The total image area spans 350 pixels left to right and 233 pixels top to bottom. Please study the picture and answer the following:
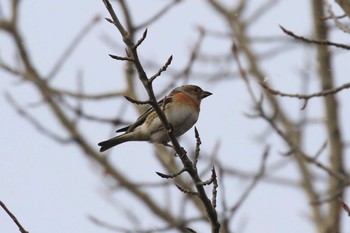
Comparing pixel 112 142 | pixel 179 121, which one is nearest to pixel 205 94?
pixel 179 121

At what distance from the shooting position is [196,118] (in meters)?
6.45

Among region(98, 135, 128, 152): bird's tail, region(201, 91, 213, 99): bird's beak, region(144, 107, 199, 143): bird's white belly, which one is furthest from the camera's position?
region(201, 91, 213, 99): bird's beak

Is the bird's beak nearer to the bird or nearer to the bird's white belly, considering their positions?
the bird

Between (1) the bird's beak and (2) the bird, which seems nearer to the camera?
(2) the bird

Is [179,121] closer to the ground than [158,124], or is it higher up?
higher up

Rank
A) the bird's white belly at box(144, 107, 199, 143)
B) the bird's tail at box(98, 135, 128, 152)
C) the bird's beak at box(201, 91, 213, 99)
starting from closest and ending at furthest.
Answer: the bird's white belly at box(144, 107, 199, 143), the bird's tail at box(98, 135, 128, 152), the bird's beak at box(201, 91, 213, 99)

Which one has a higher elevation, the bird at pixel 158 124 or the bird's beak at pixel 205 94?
the bird's beak at pixel 205 94

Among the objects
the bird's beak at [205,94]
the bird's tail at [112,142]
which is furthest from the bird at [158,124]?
the bird's beak at [205,94]

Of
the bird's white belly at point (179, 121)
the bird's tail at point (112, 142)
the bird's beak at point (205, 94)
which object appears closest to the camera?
the bird's white belly at point (179, 121)

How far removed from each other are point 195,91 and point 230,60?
15.0 feet

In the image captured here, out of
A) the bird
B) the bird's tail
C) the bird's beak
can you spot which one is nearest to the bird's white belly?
the bird

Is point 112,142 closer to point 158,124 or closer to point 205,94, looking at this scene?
point 158,124

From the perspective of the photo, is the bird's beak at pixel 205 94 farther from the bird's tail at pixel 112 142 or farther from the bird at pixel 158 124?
the bird's tail at pixel 112 142

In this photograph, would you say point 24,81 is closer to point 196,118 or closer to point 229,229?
point 196,118
